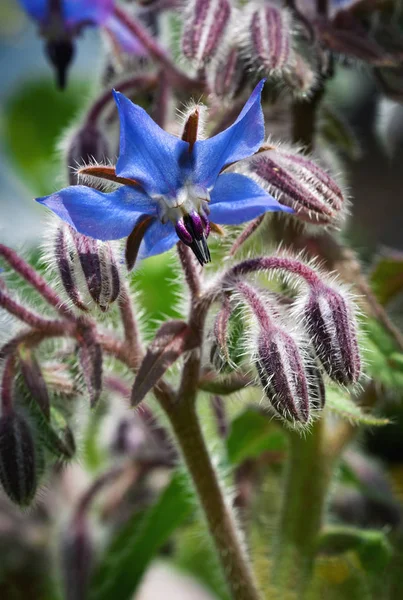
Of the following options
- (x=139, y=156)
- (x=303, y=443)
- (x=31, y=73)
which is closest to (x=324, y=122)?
(x=303, y=443)

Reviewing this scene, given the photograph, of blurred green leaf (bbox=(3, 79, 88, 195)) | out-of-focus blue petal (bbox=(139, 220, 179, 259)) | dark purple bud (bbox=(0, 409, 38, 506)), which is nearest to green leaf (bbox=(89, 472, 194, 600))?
dark purple bud (bbox=(0, 409, 38, 506))

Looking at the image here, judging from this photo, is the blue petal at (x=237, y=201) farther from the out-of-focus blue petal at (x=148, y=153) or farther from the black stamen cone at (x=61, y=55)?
the black stamen cone at (x=61, y=55)

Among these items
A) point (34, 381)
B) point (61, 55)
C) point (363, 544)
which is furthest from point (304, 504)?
point (61, 55)

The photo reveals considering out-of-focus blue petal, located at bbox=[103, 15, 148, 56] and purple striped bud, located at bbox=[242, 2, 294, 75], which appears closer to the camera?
purple striped bud, located at bbox=[242, 2, 294, 75]


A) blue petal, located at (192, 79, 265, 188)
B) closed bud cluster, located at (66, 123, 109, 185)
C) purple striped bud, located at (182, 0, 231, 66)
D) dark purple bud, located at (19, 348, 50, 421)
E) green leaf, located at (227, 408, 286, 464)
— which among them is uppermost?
purple striped bud, located at (182, 0, 231, 66)

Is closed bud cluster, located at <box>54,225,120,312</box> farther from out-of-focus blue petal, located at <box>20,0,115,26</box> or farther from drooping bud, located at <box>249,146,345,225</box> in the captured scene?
out-of-focus blue petal, located at <box>20,0,115,26</box>
